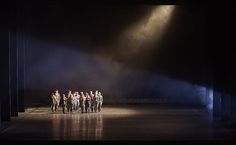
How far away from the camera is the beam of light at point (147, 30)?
24578 mm

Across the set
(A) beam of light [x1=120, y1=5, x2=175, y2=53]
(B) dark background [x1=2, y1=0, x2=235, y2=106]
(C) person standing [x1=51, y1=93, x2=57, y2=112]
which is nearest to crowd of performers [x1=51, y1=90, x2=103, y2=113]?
(C) person standing [x1=51, y1=93, x2=57, y2=112]

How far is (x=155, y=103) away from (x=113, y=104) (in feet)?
7.26

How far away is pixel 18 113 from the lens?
19109mm

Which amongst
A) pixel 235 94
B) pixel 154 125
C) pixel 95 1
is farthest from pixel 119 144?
pixel 95 1

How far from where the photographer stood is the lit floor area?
1213 centimetres

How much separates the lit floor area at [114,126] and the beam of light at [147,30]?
6.13m

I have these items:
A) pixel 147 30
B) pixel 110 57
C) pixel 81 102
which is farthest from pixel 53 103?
pixel 147 30

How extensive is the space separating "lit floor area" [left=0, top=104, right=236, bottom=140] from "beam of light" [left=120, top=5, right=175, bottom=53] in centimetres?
613

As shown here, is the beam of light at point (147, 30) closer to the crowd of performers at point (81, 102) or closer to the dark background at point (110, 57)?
the dark background at point (110, 57)

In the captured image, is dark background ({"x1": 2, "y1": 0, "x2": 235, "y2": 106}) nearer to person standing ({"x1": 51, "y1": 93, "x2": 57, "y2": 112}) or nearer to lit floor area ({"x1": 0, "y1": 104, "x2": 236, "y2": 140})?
person standing ({"x1": 51, "y1": 93, "x2": 57, "y2": 112})

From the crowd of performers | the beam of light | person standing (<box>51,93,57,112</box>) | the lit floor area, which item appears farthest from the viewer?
the beam of light

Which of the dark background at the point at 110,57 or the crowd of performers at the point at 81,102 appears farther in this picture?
the dark background at the point at 110,57

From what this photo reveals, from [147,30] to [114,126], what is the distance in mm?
11208

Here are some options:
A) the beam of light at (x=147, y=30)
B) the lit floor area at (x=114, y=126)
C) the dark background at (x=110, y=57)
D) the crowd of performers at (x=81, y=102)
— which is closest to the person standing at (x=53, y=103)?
the crowd of performers at (x=81, y=102)
